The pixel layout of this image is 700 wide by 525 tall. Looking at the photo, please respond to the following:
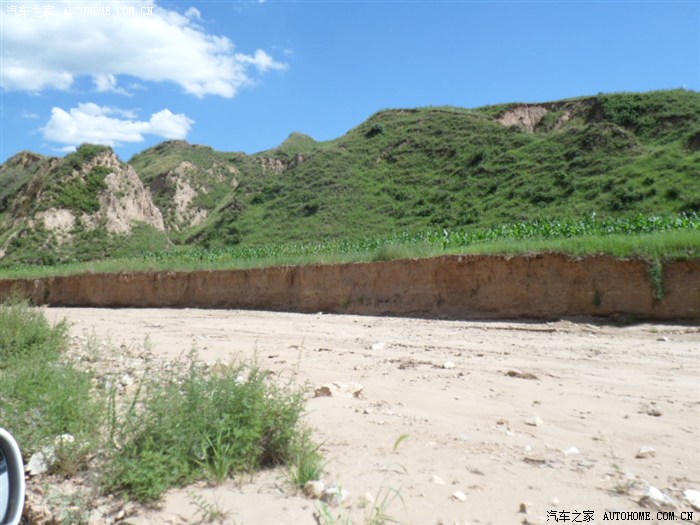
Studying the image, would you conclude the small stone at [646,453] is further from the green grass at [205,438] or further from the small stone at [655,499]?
the green grass at [205,438]

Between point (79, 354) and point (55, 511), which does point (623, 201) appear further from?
point (55, 511)

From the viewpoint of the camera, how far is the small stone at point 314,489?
381cm

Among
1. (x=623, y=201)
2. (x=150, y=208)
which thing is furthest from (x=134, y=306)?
(x=150, y=208)

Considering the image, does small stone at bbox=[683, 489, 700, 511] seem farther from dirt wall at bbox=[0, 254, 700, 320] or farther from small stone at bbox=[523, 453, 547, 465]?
dirt wall at bbox=[0, 254, 700, 320]

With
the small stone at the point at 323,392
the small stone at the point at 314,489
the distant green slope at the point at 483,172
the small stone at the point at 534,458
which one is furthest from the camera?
the distant green slope at the point at 483,172

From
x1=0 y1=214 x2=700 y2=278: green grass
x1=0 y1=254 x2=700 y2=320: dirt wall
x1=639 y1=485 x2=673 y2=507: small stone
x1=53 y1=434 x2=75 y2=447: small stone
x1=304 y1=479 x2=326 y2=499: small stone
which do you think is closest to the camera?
x1=639 y1=485 x2=673 y2=507: small stone

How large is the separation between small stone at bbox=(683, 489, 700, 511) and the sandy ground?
0.05m

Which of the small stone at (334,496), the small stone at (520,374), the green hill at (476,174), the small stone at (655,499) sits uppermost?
the green hill at (476,174)

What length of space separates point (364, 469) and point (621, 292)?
8.43 metres

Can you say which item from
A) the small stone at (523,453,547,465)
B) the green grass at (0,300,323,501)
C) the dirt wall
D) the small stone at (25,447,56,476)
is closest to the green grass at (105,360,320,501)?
the green grass at (0,300,323,501)

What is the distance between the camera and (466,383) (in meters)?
6.58

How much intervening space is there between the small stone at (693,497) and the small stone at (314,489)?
2.21 m

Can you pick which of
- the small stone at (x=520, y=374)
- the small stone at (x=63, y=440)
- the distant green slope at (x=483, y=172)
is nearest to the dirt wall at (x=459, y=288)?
the small stone at (x=520, y=374)

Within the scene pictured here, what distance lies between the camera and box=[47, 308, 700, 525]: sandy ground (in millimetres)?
3689
